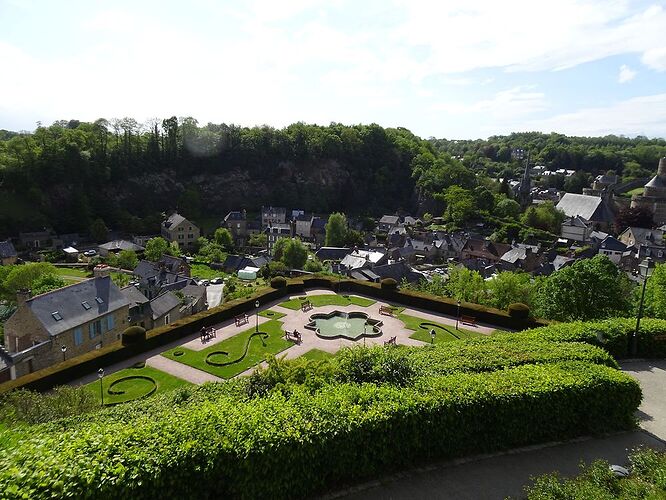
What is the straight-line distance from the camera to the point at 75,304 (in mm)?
25906

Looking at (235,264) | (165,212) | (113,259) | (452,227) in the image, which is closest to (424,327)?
(235,264)

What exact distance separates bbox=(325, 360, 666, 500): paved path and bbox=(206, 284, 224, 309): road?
34.3 m

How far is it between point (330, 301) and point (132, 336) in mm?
12947

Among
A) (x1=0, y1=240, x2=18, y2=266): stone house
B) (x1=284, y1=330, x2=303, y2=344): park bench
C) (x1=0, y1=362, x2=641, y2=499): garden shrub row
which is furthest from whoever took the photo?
(x1=0, y1=240, x2=18, y2=266): stone house

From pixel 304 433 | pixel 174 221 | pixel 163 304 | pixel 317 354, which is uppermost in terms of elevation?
pixel 304 433

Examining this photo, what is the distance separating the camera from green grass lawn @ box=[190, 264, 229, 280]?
6130cm

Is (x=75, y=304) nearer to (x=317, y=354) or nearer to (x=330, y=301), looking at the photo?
(x=317, y=354)

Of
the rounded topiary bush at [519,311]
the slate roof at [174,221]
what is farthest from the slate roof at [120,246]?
the rounded topiary bush at [519,311]

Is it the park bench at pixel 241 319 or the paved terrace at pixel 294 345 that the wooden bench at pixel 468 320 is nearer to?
the paved terrace at pixel 294 345

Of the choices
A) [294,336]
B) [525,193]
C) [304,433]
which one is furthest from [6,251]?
[525,193]

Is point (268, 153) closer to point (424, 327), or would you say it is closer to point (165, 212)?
point (165, 212)

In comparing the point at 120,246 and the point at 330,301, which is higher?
the point at 330,301

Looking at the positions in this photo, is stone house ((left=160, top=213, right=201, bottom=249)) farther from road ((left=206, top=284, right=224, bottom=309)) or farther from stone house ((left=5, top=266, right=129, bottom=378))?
stone house ((left=5, top=266, right=129, bottom=378))

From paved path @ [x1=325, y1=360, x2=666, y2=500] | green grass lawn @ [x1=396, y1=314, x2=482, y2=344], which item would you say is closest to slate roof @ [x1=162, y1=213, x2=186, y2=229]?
green grass lawn @ [x1=396, y1=314, x2=482, y2=344]
